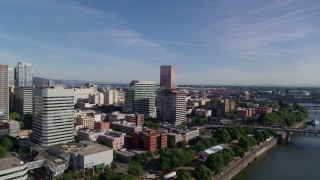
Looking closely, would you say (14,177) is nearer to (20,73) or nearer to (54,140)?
(54,140)

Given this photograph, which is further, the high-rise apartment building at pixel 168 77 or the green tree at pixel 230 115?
the high-rise apartment building at pixel 168 77

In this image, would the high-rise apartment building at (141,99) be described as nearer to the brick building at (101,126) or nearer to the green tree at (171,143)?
the brick building at (101,126)

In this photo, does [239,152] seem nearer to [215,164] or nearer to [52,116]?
[215,164]

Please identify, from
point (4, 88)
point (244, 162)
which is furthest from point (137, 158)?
point (4, 88)

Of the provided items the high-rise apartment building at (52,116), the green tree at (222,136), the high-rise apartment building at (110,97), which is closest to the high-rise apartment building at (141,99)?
the green tree at (222,136)

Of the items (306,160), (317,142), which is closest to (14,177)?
(306,160)

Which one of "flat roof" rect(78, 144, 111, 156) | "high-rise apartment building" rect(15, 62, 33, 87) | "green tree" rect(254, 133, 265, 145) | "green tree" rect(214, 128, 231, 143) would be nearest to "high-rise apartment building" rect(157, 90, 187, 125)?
"green tree" rect(214, 128, 231, 143)
